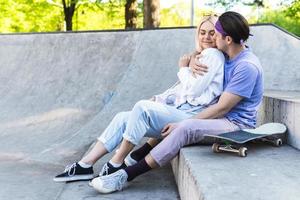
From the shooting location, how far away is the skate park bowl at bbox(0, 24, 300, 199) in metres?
5.97

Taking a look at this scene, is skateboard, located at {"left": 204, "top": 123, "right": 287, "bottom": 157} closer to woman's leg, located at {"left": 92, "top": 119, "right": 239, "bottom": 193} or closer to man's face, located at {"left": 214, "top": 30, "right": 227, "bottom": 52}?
woman's leg, located at {"left": 92, "top": 119, "right": 239, "bottom": 193}

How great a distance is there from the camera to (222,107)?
354cm

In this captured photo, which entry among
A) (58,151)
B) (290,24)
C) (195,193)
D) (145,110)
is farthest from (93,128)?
(290,24)

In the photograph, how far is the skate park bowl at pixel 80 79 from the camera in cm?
597

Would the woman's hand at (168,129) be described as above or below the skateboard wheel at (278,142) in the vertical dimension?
above

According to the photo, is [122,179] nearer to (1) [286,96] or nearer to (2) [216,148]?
(2) [216,148]

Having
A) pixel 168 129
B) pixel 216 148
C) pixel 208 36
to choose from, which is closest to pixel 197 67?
pixel 208 36

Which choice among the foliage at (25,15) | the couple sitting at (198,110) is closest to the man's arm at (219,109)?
the couple sitting at (198,110)

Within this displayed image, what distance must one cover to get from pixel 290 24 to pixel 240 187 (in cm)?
1801

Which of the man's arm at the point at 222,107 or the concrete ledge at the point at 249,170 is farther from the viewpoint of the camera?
the man's arm at the point at 222,107

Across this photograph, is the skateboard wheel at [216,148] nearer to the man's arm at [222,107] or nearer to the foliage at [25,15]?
the man's arm at [222,107]

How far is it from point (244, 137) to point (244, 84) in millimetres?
401

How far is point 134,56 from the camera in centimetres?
808

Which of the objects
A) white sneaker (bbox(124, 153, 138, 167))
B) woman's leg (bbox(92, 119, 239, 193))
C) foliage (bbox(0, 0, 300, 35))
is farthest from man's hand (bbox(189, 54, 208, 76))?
foliage (bbox(0, 0, 300, 35))
